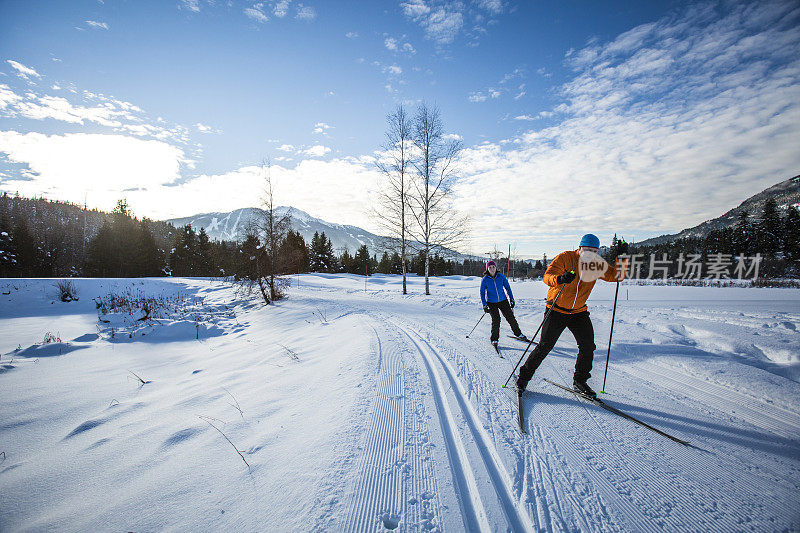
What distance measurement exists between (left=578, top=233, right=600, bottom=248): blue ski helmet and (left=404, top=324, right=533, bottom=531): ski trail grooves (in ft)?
8.64

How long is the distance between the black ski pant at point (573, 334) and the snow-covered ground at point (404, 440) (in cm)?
37

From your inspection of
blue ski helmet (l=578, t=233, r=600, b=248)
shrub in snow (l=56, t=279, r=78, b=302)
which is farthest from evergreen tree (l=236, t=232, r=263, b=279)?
blue ski helmet (l=578, t=233, r=600, b=248)

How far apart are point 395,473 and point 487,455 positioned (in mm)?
890

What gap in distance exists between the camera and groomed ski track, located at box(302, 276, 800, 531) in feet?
6.52

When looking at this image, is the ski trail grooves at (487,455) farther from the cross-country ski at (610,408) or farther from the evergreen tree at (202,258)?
the evergreen tree at (202,258)

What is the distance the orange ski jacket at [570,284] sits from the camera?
3.76 meters

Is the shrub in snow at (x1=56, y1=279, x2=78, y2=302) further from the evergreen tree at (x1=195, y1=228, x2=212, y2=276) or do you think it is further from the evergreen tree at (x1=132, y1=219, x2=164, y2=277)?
the evergreen tree at (x1=195, y1=228, x2=212, y2=276)

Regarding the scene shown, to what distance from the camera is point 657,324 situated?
730cm

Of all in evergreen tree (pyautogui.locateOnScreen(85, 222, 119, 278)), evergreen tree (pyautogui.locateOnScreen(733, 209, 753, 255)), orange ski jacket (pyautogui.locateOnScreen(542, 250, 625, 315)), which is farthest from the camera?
evergreen tree (pyautogui.locateOnScreen(733, 209, 753, 255))

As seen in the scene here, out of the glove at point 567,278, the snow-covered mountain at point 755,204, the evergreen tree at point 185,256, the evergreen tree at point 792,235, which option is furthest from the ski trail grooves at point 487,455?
the snow-covered mountain at point 755,204

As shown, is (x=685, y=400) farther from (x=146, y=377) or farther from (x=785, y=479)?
(x=146, y=377)

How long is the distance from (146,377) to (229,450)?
4.30 meters

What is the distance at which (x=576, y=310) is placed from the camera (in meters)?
3.85

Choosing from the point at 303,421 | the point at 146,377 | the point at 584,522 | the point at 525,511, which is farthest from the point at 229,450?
the point at 146,377
